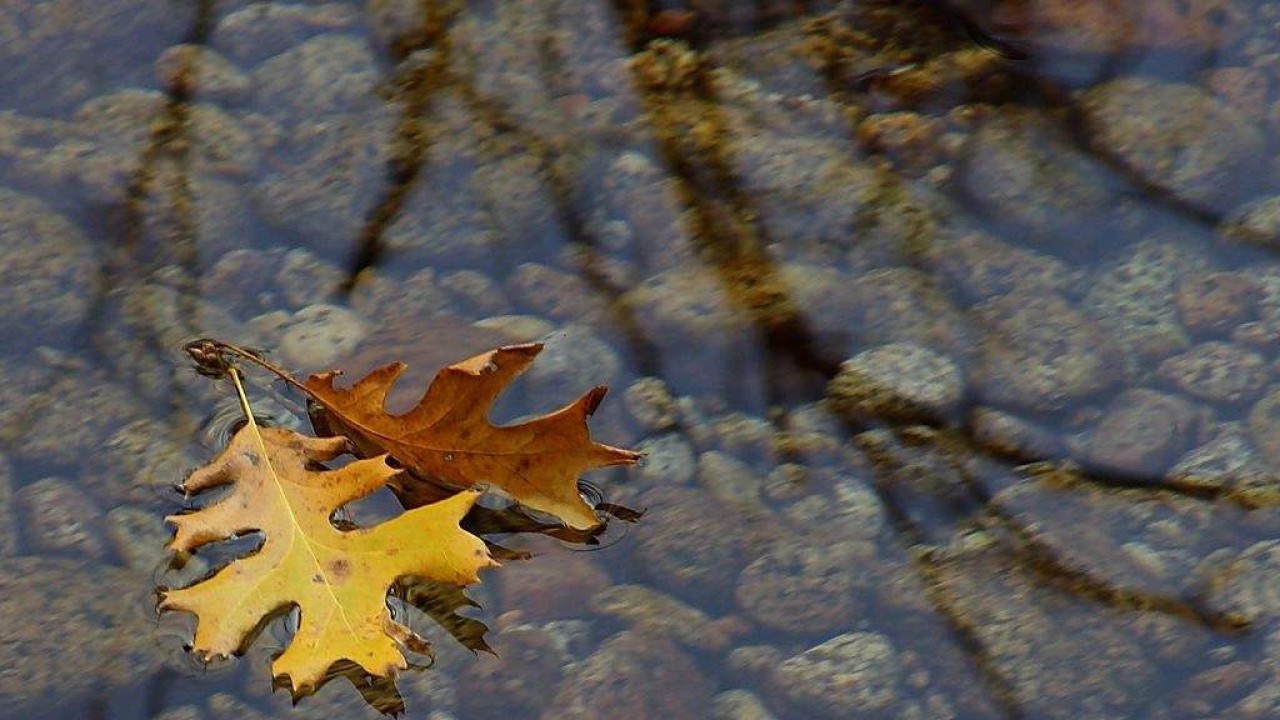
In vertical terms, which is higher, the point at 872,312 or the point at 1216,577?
the point at 872,312

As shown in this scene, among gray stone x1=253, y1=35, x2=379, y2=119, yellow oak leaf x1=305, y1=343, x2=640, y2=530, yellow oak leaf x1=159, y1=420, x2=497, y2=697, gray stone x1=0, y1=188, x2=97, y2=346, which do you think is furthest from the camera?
gray stone x1=253, y1=35, x2=379, y2=119

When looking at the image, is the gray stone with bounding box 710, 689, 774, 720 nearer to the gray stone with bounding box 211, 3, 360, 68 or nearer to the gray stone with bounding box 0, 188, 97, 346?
the gray stone with bounding box 0, 188, 97, 346

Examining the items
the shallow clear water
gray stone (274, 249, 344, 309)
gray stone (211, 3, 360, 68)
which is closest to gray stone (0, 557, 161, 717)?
the shallow clear water

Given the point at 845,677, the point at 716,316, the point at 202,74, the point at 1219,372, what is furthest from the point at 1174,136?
the point at 202,74

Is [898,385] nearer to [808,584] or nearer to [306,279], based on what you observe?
[808,584]

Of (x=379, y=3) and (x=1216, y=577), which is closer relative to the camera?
(x=1216, y=577)

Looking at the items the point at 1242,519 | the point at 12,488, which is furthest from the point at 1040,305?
the point at 12,488

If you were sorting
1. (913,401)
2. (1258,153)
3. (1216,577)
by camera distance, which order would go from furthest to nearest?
(1258,153) < (913,401) < (1216,577)

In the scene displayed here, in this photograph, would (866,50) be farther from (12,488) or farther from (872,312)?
(12,488)
